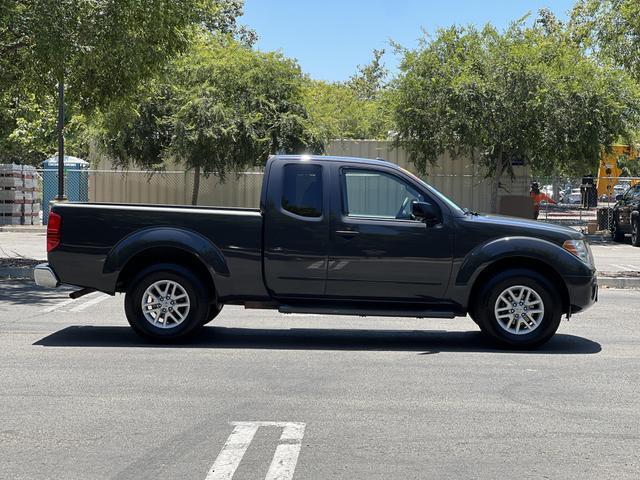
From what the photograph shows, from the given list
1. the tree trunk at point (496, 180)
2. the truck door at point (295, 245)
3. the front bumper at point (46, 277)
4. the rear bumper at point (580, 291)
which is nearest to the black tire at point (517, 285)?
the rear bumper at point (580, 291)

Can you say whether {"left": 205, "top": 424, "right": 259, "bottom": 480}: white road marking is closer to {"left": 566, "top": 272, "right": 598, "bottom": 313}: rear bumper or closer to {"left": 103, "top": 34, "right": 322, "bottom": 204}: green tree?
{"left": 566, "top": 272, "right": 598, "bottom": 313}: rear bumper

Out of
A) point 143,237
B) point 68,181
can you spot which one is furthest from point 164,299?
point 68,181

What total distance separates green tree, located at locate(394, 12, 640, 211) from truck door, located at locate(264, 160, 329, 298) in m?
19.8

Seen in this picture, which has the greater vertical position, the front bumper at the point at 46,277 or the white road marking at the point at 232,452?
the front bumper at the point at 46,277

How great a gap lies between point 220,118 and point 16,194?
7594 millimetres

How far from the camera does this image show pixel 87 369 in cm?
870

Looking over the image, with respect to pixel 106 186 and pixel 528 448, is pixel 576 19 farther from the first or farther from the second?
pixel 528 448

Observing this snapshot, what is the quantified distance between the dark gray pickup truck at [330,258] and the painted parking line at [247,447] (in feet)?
10.8

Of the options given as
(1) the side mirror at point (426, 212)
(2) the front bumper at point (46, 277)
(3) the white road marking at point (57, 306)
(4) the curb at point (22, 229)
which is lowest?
(3) the white road marking at point (57, 306)

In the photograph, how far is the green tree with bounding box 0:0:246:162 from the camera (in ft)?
54.5

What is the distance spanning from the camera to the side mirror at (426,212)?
9.84 metres

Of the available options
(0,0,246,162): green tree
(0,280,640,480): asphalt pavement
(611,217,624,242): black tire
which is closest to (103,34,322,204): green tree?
Result: (611,217,624,242): black tire

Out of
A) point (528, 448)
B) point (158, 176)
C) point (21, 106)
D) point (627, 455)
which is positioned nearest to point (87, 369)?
point (528, 448)

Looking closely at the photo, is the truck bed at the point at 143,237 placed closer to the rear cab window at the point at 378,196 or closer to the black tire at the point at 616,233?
the rear cab window at the point at 378,196
